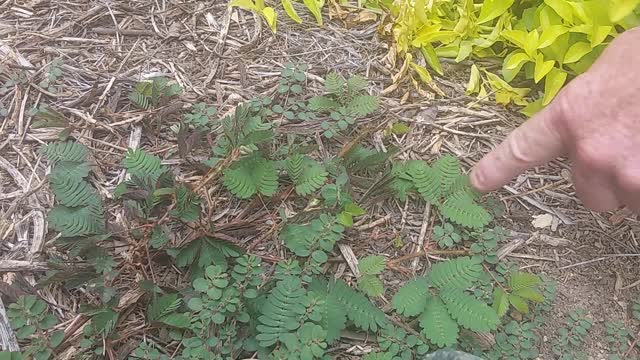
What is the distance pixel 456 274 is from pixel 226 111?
0.65m

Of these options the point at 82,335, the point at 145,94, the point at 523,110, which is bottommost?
the point at 82,335

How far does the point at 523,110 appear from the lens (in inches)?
71.6

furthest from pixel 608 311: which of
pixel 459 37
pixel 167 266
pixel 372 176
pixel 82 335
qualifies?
pixel 82 335

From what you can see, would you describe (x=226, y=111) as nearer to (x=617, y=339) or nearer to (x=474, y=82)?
(x=474, y=82)

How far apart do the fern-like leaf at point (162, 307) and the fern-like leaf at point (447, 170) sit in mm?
634

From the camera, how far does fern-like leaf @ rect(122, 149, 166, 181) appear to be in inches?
60.4

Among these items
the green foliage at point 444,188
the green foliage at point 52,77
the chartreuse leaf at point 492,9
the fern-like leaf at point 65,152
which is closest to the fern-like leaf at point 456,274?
the green foliage at point 444,188

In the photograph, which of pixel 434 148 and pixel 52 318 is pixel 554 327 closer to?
pixel 434 148

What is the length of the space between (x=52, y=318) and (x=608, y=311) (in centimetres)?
115

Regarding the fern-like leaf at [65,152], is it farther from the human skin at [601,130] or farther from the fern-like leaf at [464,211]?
the human skin at [601,130]

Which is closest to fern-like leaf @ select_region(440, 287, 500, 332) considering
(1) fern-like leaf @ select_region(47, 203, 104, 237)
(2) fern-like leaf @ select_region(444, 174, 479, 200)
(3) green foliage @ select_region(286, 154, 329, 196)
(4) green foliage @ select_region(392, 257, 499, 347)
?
(4) green foliage @ select_region(392, 257, 499, 347)

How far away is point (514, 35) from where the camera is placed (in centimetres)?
179

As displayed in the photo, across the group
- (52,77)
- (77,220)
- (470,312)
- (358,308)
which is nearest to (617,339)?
(470,312)

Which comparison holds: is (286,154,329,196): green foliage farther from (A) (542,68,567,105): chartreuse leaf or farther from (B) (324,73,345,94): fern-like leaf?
(A) (542,68,567,105): chartreuse leaf
